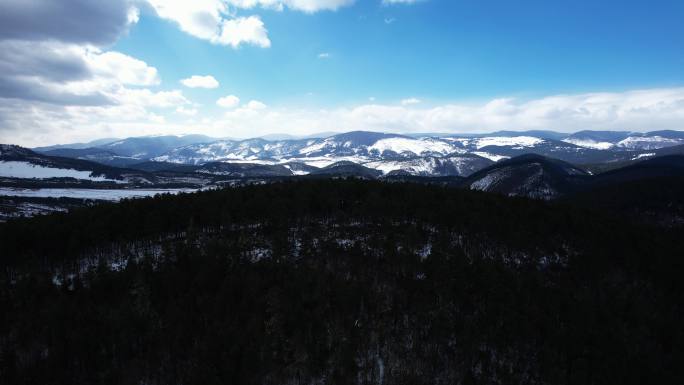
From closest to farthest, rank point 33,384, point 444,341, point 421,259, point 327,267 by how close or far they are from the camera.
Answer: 1. point 33,384
2. point 444,341
3. point 327,267
4. point 421,259

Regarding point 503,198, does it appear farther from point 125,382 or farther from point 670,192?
point 670,192

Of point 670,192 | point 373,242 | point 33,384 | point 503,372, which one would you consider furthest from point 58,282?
point 670,192

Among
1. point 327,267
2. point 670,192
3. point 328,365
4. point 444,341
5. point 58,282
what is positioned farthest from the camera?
point 670,192

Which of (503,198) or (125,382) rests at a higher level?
(503,198)

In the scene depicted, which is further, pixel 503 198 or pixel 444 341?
pixel 503 198

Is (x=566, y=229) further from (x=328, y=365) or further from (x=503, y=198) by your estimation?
(x=328, y=365)

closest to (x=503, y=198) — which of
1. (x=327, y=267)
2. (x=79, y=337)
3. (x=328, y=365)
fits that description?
(x=327, y=267)
